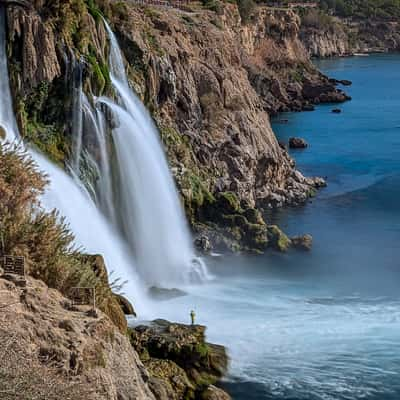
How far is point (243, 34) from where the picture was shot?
232 feet

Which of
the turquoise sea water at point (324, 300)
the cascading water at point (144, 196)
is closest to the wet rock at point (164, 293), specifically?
the turquoise sea water at point (324, 300)

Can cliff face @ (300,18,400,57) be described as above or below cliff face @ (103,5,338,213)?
above

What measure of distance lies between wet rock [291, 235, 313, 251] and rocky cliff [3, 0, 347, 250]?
1353mm

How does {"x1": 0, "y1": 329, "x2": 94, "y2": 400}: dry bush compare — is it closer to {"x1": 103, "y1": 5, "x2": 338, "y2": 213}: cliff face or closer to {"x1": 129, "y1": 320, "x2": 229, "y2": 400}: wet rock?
{"x1": 129, "y1": 320, "x2": 229, "y2": 400}: wet rock

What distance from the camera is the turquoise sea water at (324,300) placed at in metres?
17.1

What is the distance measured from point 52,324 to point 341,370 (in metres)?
9.05

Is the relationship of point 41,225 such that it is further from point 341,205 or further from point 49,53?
point 341,205

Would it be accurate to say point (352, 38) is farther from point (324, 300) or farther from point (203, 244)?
point (324, 300)

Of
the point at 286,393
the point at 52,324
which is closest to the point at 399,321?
the point at 286,393

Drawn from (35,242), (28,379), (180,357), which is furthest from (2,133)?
(28,379)

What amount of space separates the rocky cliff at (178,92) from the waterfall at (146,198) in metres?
1.05

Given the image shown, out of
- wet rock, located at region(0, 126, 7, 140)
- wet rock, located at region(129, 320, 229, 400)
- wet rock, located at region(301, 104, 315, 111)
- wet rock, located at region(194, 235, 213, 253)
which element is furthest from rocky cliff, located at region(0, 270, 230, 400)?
wet rock, located at region(301, 104, 315, 111)

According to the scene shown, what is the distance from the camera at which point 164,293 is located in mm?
23062

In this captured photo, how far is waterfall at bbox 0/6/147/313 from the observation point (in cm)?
1988
